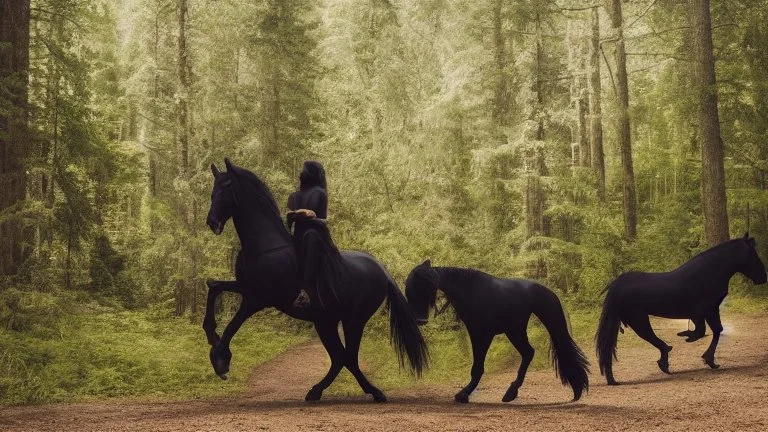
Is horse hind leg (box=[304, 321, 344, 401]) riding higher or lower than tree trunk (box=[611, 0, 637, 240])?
lower

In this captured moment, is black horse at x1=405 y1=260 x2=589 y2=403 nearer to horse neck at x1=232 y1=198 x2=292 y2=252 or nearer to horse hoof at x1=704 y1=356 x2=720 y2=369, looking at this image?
horse neck at x1=232 y1=198 x2=292 y2=252

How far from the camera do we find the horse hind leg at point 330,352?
9.55 metres

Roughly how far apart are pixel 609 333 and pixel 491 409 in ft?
12.1

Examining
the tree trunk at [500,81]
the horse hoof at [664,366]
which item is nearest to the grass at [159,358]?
the horse hoof at [664,366]

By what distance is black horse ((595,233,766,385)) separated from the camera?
39.0 ft

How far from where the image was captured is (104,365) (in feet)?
40.5

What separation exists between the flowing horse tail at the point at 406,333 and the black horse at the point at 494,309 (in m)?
0.18

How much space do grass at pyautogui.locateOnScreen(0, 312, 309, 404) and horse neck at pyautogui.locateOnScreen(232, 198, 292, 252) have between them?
12.3 ft

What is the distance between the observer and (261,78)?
80.2ft

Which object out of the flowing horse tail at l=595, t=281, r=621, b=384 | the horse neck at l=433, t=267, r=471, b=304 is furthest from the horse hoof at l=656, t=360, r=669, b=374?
the horse neck at l=433, t=267, r=471, b=304

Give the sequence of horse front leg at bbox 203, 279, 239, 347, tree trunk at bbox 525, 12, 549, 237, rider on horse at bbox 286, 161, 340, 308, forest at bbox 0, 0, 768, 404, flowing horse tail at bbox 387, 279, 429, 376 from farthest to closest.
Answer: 1. tree trunk at bbox 525, 12, 549, 237
2. forest at bbox 0, 0, 768, 404
3. flowing horse tail at bbox 387, 279, 429, 376
4. rider on horse at bbox 286, 161, 340, 308
5. horse front leg at bbox 203, 279, 239, 347

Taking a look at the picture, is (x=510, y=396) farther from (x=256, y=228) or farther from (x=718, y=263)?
(x=718, y=263)

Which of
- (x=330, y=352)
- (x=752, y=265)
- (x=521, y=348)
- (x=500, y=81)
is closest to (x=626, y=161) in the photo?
(x=500, y=81)

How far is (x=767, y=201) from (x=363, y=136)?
12239mm
